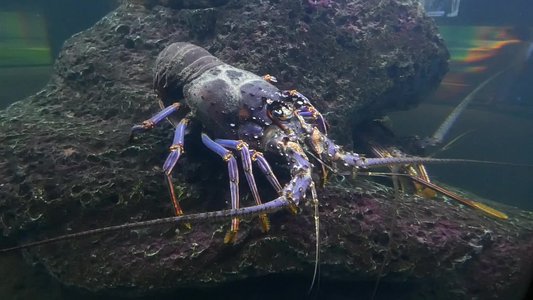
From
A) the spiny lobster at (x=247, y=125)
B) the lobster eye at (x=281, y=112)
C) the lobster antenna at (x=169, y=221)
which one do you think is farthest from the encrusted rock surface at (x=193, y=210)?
the lobster antenna at (x=169, y=221)

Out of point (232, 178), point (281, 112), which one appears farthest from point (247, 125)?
point (232, 178)

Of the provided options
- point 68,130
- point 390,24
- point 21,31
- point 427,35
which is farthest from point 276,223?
point 21,31

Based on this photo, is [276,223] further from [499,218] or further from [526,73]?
[526,73]

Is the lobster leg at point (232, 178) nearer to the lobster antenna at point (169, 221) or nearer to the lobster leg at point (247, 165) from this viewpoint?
the lobster leg at point (247, 165)

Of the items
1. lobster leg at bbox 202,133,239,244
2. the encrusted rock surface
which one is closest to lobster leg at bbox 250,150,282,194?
lobster leg at bbox 202,133,239,244

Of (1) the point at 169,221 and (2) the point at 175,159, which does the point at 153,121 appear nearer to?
(2) the point at 175,159

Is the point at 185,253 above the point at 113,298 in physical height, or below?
above
